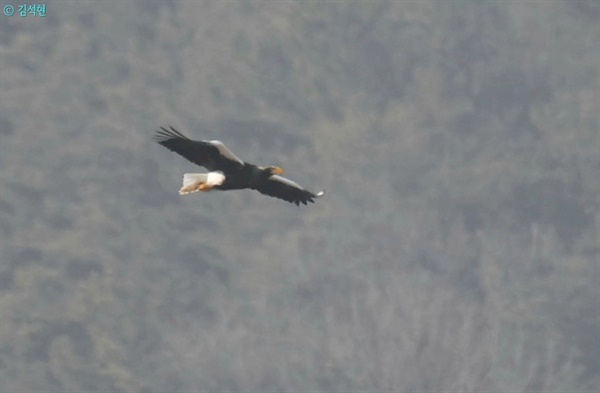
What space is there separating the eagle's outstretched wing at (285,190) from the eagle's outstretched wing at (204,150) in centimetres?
421

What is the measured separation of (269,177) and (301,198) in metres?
3.28

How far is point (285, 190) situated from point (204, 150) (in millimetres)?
7597

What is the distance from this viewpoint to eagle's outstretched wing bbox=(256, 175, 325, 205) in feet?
254

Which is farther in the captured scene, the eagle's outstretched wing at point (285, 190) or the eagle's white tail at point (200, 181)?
the eagle's outstretched wing at point (285, 190)

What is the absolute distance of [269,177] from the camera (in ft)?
251

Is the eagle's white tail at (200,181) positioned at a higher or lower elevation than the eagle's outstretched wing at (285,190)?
lower

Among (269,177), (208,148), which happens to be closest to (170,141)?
(208,148)

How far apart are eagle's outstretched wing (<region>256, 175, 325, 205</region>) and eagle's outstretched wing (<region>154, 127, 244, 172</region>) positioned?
421 centimetres

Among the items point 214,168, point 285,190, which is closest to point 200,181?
point 214,168

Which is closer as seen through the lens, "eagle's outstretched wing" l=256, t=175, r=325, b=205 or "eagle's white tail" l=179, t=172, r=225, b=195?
"eagle's white tail" l=179, t=172, r=225, b=195

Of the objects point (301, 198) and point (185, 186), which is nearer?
point (185, 186)

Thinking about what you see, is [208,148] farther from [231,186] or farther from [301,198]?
[301,198]

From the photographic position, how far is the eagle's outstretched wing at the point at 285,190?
7750 centimetres

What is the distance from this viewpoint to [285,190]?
78.4m
